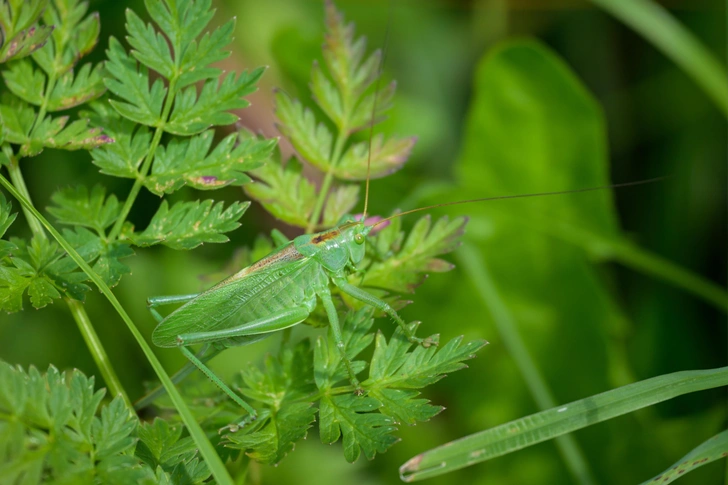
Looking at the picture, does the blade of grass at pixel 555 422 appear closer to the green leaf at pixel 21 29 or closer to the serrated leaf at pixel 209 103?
the serrated leaf at pixel 209 103

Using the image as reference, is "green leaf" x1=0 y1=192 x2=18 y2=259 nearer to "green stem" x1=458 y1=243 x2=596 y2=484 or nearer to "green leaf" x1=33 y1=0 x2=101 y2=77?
"green leaf" x1=33 y1=0 x2=101 y2=77

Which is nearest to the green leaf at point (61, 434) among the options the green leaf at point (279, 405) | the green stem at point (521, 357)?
the green leaf at point (279, 405)

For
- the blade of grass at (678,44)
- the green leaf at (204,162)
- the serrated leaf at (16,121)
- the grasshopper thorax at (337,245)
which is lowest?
the grasshopper thorax at (337,245)

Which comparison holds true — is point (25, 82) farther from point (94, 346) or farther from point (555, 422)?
point (555, 422)

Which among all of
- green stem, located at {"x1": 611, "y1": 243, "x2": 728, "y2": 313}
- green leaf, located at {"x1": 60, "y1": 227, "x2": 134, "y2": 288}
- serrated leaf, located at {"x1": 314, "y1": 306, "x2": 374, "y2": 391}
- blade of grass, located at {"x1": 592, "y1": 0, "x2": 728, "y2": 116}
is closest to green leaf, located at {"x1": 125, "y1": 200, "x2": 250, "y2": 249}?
green leaf, located at {"x1": 60, "y1": 227, "x2": 134, "y2": 288}

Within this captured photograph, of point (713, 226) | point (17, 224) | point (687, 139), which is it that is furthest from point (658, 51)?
point (17, 224)

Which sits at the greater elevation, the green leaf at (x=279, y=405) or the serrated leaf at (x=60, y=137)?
the serrated leaf at (x=60, y=137)

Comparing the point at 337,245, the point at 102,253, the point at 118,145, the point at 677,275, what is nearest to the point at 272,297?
the point at 337,245
